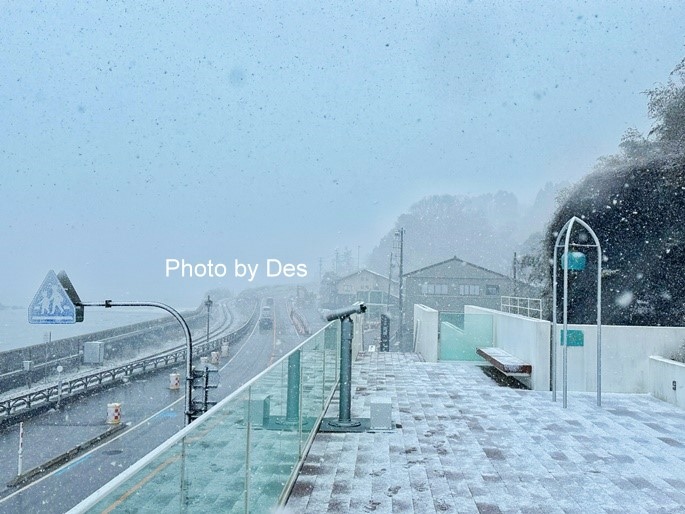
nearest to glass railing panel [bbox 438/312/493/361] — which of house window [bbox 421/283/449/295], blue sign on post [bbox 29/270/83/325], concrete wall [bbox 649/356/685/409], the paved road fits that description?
concrete wall [bbox 649/356/685/409]

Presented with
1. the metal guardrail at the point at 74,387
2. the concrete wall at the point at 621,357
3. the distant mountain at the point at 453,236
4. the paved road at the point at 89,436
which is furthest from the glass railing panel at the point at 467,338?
the distant mountain at the point at 453,236

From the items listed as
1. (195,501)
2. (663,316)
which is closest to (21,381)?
(663,316)

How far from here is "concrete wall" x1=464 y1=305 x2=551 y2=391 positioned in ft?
41.0

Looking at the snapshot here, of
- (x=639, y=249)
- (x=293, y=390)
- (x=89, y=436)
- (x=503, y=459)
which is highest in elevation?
(x=639, y=249)

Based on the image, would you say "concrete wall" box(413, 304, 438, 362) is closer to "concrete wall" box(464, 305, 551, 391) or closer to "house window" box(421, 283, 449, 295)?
"concrete wall" box(464, 305, 551, 391)

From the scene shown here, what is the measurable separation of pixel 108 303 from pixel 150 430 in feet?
39.1

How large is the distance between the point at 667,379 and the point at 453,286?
163ft

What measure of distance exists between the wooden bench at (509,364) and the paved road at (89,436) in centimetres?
1082

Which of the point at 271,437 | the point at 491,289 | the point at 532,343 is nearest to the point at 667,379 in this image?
the point at 532,343

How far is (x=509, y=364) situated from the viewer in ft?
42.7

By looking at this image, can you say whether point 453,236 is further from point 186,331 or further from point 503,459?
point 503,459

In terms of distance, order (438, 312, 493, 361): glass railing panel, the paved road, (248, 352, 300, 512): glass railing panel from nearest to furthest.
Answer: (248, 352, 300, 512): glass railing panel, the paved road, (438, 312, 493, 361): glass railing panel

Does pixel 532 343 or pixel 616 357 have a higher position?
pixel 532 343

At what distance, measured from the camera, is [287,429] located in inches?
224
